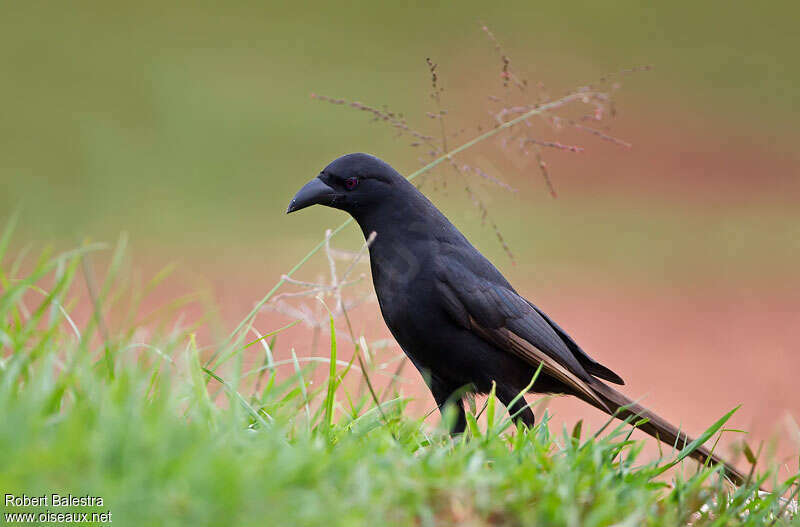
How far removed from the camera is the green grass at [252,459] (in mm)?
1634

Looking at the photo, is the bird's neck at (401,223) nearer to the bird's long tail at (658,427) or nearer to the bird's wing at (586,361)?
the bird's wing at (586,361)

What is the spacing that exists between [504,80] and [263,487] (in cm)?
196

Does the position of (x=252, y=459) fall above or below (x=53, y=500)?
above

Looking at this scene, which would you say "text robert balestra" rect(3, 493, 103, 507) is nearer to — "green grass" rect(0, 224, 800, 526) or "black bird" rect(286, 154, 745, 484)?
"green grass" rect(0, 224, 800, 526)

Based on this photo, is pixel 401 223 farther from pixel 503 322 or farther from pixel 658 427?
pixel 658 427

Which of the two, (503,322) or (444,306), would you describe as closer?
(444,306)

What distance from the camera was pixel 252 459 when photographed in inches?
69.6

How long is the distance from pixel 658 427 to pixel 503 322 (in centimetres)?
70

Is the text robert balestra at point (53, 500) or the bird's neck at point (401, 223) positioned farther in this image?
the bird's neck at point (401, 223)

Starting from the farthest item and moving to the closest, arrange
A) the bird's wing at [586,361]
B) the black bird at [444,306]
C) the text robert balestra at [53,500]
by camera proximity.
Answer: the bird's wing at [586,361] → the black bird at [444,306] → the text robert balestra at [53,500]

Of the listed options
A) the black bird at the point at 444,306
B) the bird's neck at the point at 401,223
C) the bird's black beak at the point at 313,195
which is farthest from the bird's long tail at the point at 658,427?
the bird's black beak at the point at 313,195

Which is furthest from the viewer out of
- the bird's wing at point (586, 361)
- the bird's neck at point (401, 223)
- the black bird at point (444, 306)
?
the bird's wing at point (586, 361)

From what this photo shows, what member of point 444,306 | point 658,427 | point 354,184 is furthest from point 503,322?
point 354,184

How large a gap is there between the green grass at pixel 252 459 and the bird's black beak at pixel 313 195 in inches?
27.0
